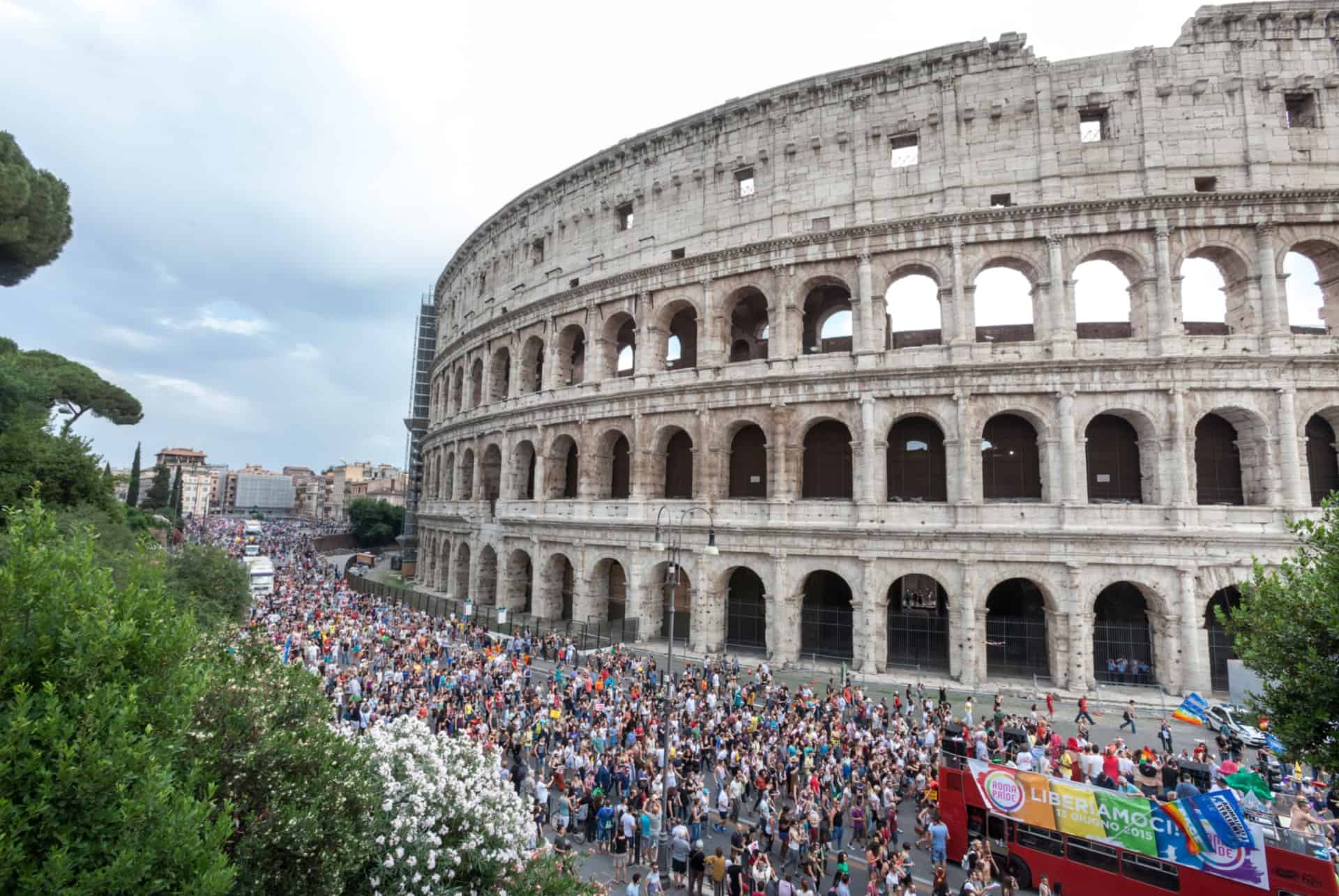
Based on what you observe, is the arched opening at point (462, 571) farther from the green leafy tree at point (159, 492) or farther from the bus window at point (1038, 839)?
the green leafy tree at point (159, 492)

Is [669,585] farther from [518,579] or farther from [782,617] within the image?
[518,579]

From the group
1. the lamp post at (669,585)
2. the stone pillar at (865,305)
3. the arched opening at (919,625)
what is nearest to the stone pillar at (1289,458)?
the arched opening at (919,625)

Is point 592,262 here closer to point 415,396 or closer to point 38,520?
point 38,520

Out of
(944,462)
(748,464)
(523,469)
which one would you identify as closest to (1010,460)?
(944,462)

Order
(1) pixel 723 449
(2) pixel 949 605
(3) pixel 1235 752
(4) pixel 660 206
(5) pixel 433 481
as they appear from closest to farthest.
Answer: (3) pixel 1235 752
(2) pixel 949 605
(1) pixel 723 449
(4) pixel 660 206
(5) pixel 433 481

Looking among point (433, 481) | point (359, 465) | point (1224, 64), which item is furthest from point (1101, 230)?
point (359, 465)

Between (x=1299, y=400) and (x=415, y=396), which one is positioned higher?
(x=415, y=396)
